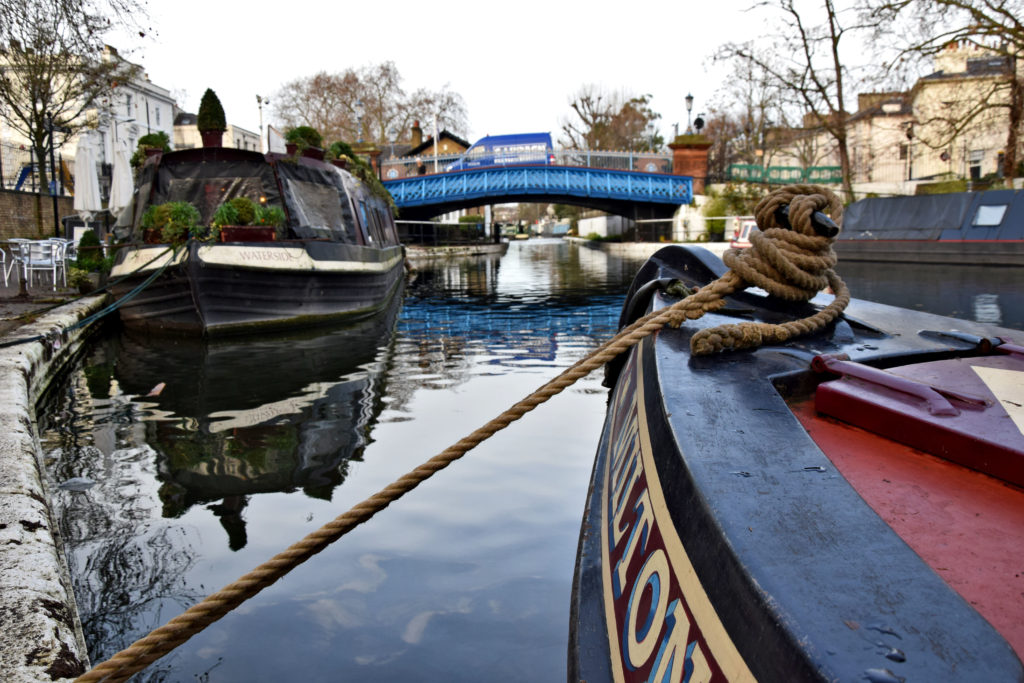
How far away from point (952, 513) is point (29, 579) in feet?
7.75

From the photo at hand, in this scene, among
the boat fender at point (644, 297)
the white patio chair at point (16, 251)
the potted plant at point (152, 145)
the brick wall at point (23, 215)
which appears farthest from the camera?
the brick wall at point (23, 215)

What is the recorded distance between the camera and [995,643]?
89 cm

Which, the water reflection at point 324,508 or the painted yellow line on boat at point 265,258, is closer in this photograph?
the water reflection at point 324,508

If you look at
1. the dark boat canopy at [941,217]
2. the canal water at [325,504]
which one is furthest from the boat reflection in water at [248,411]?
the dark boat canopy at [941,217]

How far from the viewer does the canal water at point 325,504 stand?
2555mm

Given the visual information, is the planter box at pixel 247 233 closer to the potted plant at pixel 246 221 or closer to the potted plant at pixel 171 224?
the potted plant at pixel 246 221

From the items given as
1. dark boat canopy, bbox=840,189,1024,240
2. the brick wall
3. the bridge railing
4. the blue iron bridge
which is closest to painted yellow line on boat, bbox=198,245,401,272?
the brick wall

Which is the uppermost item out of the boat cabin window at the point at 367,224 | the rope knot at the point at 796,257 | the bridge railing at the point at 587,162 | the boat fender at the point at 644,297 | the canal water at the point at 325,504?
the bridge railing at the point at 587,162

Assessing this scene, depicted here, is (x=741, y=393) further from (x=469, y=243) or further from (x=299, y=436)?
(x=469, y=243)

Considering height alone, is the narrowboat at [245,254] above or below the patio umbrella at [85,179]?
below

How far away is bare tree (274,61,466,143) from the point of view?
55.2m

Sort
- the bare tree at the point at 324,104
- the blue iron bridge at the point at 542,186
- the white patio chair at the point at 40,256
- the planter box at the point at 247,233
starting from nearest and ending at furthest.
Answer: the planter box at the point at 247,233, the white patio chair at the point at 40,256, the blue iron bridge at the point at 542,186, the bare tree at the point at 324,104

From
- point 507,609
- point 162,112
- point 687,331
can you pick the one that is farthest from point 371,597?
point 162,112

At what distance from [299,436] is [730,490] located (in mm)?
4044
